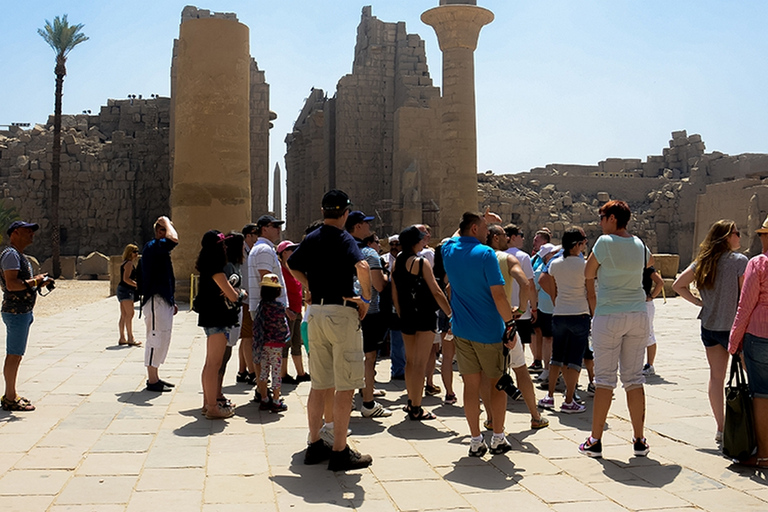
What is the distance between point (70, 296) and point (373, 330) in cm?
1684

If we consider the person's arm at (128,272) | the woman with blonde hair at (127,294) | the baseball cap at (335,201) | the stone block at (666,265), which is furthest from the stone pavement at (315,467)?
the stone block at (666,265)

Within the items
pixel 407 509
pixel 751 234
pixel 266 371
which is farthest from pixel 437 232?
pixel 407 509

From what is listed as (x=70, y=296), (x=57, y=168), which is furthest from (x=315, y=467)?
(x=57, y=168)

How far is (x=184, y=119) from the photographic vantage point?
1563 centimetres

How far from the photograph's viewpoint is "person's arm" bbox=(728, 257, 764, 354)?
523 centimetres

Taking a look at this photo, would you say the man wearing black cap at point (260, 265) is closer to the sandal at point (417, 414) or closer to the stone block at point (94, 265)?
the sandal at point (417, 414)

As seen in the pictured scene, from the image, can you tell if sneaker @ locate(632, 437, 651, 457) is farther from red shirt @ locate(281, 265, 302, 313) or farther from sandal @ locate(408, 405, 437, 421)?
red shirt @ locate(281, 265, 302, 313)

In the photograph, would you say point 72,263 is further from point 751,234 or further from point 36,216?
point 751,234

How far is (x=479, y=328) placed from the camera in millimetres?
5473

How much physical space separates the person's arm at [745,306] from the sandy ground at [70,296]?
13.6m

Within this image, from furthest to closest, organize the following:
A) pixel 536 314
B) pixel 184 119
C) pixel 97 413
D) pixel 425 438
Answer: pixel 184 119 → pixel 536 314 → pixel 97 413 → pixel 425 438

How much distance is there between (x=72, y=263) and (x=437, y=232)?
1614 centimetres

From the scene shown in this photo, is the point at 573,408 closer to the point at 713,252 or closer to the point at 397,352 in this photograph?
the point at 713,252

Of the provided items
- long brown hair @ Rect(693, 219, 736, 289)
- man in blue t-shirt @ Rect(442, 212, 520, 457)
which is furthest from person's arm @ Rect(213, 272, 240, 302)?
long brown hair @ Rect(693, 219, 736, 289)
